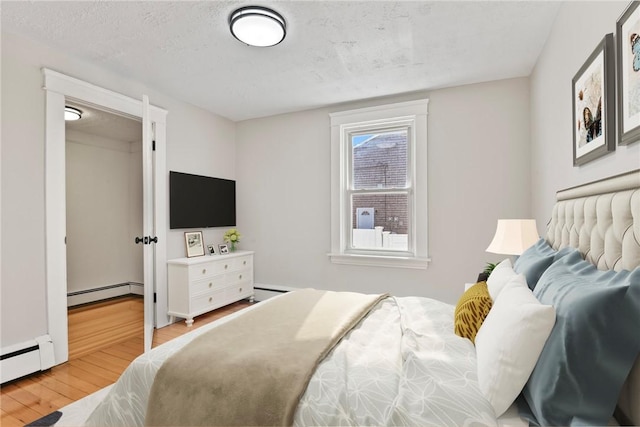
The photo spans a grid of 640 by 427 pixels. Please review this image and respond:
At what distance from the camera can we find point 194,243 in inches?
156

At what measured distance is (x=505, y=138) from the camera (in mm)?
3242

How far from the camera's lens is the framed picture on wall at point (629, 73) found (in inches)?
47.1

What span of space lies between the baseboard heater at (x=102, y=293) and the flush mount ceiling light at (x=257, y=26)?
417cm

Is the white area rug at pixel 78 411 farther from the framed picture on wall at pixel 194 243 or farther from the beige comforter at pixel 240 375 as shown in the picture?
the framed picture on wall at pixel 194 243

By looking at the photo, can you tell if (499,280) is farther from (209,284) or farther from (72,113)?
(72,113)

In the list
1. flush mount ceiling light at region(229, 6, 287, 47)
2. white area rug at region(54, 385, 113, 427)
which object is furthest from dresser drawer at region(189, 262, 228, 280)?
flush mount ceiling light at region(229, 6, 287, 47)

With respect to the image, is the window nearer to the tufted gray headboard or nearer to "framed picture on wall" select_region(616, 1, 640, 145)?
the tufted gray headboard

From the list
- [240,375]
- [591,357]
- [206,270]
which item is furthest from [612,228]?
[206,270]

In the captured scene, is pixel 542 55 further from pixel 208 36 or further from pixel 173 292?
pixel 173 292

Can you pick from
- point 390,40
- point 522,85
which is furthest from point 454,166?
point 390,40

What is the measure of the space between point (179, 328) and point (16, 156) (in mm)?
2115

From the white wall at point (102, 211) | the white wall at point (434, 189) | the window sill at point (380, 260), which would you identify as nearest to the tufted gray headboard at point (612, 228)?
the white wall at point (434, 189)

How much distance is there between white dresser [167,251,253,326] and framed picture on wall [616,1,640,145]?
3.55 metres

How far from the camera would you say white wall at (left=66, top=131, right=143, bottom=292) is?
447cm
